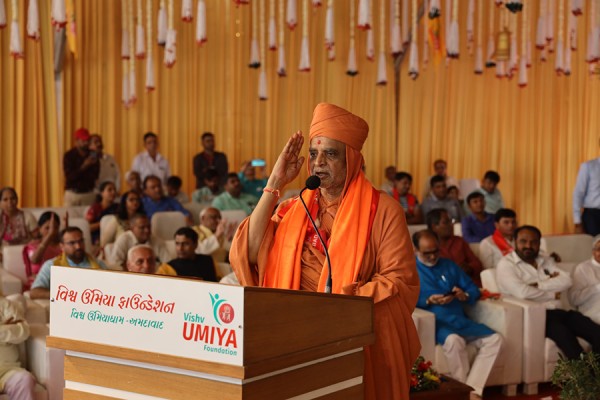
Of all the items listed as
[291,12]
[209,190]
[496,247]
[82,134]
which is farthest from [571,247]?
[82,134]

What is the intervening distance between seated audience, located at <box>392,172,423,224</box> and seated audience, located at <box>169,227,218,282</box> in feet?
14.5

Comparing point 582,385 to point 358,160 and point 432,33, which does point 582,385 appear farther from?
point 432,33

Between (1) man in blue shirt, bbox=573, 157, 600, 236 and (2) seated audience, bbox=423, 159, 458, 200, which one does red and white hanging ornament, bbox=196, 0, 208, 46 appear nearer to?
(1) man in blue shirt, bbox=573, 157, 600, 236

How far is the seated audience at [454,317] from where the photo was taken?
20.1ft

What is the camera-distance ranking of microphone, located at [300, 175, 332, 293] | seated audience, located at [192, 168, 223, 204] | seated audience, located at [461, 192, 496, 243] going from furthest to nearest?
seated audience, located at [192, 168, 223, 204]
seated audience, located at [461, 192, 496, 243]
microphone, located at [300, 175, 332, 293]

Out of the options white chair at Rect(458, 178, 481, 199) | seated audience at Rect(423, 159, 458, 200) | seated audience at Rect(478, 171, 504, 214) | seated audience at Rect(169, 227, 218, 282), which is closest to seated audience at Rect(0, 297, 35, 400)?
seated audience at Rect(169, 227, 218, 282)

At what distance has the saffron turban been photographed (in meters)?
3.14

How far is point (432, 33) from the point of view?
1062 cm

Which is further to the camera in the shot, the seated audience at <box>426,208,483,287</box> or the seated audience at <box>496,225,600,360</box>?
the seated audience at <box>426,208,483,287</box>

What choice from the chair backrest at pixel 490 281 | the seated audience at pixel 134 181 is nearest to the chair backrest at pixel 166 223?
the seated audience at pixel 134 181

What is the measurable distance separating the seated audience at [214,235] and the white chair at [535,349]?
2801 mm

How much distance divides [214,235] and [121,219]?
1.01 meters

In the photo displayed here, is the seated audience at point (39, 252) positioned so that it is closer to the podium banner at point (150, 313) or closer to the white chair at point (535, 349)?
the white chair at point (535, 349)

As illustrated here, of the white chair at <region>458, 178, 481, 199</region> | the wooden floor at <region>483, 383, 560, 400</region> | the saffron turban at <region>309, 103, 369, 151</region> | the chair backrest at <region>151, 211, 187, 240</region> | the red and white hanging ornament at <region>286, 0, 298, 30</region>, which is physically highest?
the red and white hanging ornament at <region>286, 0, 298, 30</region>
